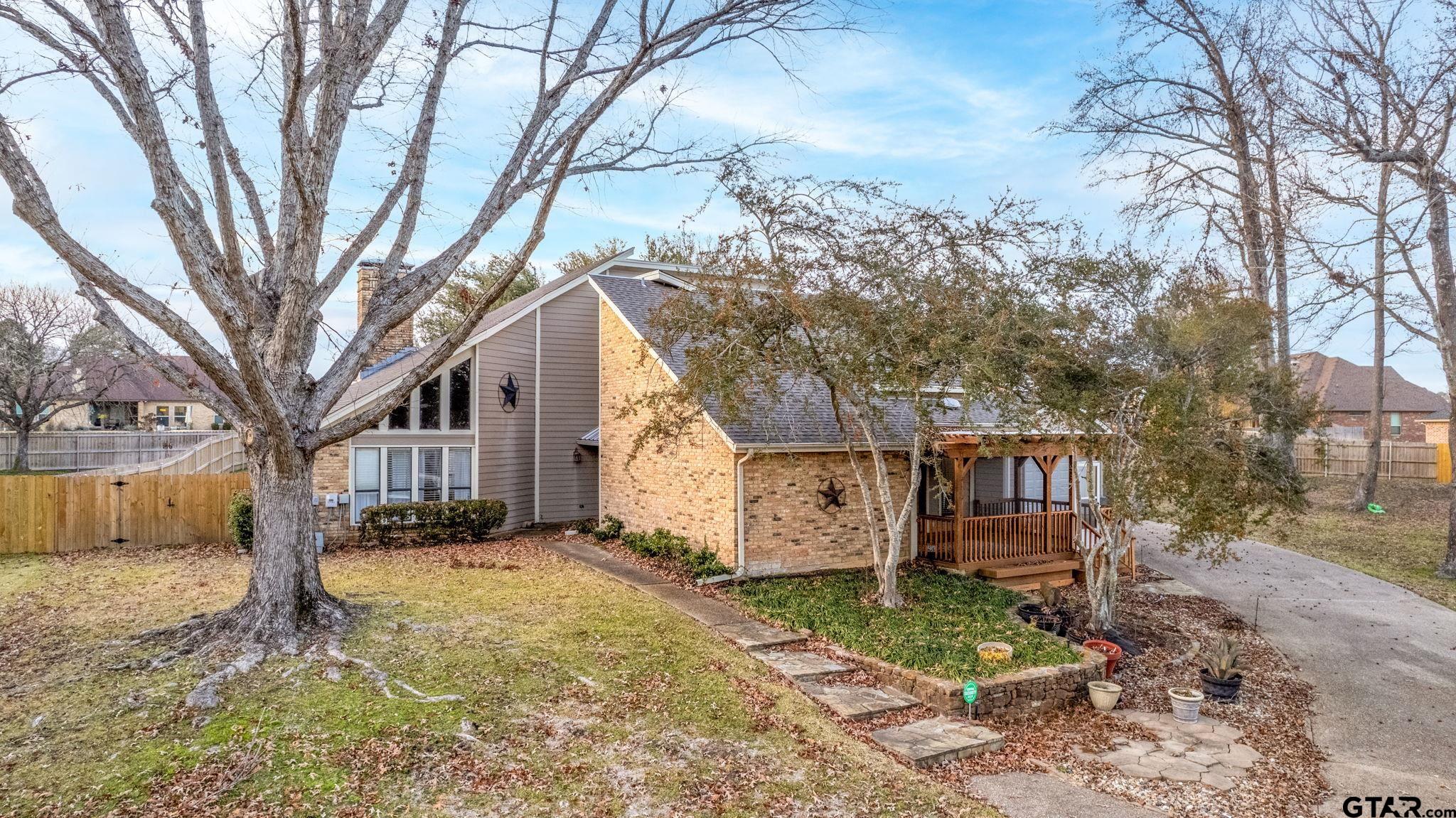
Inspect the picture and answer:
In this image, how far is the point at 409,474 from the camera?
49.2 ft

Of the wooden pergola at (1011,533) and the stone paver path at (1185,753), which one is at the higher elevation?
the wooden pergola at (1011,533)

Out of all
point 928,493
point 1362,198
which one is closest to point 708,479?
point 928,493

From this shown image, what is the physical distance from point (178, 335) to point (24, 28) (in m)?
3.69

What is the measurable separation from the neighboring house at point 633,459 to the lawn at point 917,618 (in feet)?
2.48

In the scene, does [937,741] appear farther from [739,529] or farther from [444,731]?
[739,529]

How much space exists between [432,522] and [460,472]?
129cm

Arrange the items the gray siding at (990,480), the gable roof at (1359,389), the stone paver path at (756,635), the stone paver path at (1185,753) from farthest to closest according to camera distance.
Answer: the gable roof at (1359,389)
the gray siding at (990,480)
the stone paver path at (756,635)
the stone paver path at (1185,753)

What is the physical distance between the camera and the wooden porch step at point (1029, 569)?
13039 millimetres

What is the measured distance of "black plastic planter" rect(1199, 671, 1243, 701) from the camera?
851cm

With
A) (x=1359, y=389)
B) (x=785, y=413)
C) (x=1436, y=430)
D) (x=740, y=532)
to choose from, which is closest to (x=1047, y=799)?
(x=740, y=532)

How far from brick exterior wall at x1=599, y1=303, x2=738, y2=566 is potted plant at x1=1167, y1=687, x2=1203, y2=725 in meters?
6.01

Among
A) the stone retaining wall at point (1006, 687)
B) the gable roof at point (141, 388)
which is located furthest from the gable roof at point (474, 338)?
the gable roof at point (141, 388)

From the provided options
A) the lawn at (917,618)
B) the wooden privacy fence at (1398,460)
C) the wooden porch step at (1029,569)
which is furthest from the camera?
the wooden privacy fence at (1398,460)

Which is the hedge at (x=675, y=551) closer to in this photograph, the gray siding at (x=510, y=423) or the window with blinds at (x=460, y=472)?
the gray siding at (x=510, y=423)
